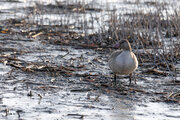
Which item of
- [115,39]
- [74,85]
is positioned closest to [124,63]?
[74,85]

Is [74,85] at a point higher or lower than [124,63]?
lower

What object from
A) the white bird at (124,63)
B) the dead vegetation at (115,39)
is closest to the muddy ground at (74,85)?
the dead vegetation at (115,39)

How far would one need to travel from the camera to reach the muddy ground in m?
5.37

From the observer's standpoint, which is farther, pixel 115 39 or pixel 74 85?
pixel 115 39

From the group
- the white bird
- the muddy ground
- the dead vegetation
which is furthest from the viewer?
the dead vegetation

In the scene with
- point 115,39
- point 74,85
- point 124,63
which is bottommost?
point 74,85

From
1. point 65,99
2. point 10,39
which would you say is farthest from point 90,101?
point 10,39

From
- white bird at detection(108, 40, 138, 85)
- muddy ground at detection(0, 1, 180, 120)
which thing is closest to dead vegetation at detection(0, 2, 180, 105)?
muddy ground at detection(0, 1, 180, 120)

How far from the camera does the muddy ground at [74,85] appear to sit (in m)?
5.37

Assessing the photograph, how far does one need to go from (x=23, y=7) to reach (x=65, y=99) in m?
12.6

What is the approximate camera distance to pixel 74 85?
22.8ft

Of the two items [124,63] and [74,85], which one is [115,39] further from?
[74,85]

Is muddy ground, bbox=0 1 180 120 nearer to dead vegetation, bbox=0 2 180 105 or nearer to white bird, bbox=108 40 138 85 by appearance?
dead vegetation, bbox=0 2 180 105

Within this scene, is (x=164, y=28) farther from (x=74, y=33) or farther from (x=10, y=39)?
(x=10, y=39)
